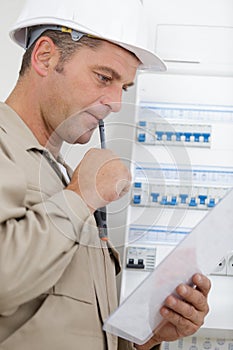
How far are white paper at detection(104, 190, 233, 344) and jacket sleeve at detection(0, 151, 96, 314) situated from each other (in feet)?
0.39

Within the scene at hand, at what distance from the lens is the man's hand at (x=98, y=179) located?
94cm

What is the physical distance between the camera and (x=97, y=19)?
1092mm

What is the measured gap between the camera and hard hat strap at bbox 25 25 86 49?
3.56ft

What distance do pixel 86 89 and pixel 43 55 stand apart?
0.39 ft

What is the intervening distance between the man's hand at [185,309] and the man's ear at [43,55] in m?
0.47

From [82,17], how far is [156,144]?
38cm

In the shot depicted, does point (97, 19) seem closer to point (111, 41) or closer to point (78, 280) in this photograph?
point (111, 41)

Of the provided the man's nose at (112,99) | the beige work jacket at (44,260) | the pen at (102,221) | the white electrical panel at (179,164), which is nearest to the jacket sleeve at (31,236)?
the beige work jacket at (44,260)

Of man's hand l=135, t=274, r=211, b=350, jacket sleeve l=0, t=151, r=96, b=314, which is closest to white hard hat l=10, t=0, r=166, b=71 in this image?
jacket sleeve l=0, t=151, r=96, b=314

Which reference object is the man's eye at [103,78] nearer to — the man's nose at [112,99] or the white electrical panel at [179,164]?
the man's nose at [112,99]

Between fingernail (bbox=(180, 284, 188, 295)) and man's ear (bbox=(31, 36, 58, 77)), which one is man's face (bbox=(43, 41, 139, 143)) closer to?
man's ear (bbox=(31, 36, 58, 77))

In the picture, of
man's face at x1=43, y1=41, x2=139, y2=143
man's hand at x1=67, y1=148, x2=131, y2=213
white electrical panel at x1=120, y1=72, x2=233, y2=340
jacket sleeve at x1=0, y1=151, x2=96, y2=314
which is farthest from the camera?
white electrical panel at x1=120, y1=72, x2=233, y2=340

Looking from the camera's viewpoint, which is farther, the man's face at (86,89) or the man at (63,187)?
the man's face at (86,89)

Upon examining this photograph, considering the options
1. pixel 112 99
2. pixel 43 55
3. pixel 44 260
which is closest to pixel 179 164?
pixel 112 99
